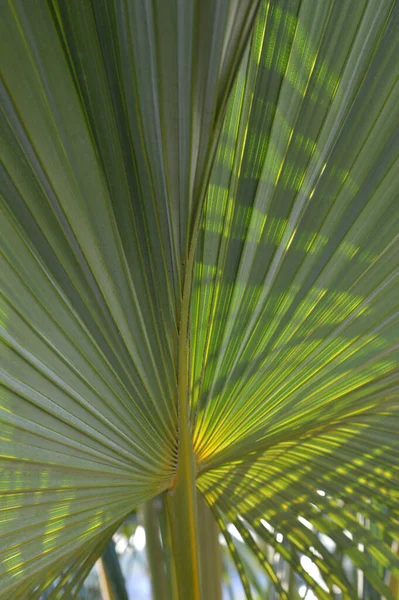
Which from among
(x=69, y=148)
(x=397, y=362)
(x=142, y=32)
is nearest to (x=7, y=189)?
(x=69, y=148)

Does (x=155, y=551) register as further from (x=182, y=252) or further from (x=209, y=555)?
(x=182, y=252)

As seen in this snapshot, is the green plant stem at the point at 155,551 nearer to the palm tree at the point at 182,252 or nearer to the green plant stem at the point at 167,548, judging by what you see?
the green plant stem at the point at 167,548

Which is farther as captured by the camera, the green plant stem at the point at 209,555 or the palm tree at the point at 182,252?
the green plant stem at the point at 209,555

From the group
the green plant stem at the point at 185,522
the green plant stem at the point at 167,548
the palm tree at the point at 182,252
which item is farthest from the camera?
the green plant stem at the point at 167,548

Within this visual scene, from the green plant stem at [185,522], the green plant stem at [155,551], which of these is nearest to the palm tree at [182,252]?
the green plant stem at [185,522]

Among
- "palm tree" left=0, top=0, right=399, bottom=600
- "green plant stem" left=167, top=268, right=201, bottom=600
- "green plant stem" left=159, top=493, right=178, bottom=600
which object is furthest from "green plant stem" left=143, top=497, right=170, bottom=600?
"green plant stem" left=167, top=268, right=201, bottom=600

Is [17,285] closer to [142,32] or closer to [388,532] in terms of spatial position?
[142,32]

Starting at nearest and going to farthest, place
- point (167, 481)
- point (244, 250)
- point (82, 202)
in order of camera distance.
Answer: point (82, 202)
point (244, 250)
point (167, 481)
